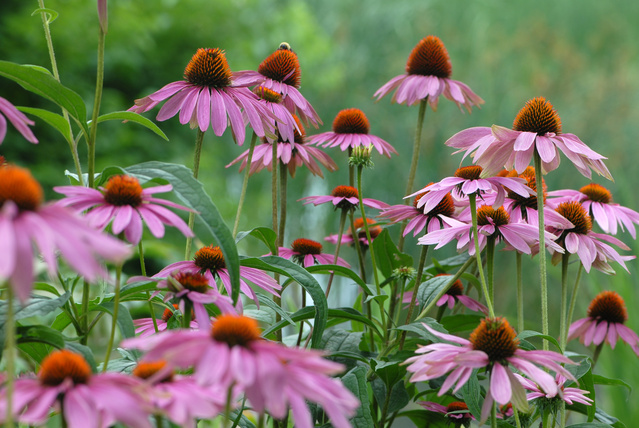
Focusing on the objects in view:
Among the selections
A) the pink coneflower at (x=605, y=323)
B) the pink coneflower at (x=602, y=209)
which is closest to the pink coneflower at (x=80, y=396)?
the pink coneflower at (x=602, y=209)

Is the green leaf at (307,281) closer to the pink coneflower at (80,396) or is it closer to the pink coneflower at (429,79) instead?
the pink coneflower at (80,396)

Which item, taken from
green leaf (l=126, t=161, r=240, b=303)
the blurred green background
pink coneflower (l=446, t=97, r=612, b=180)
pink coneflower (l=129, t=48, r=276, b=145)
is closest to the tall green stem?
pink coneflower (l=446, t=97, r=612, b=180)

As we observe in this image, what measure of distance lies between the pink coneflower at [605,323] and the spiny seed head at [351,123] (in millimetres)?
396

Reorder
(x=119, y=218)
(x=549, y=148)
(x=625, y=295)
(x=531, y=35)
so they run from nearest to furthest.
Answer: (x=119, y=218) < (x=549, y=148) < (x=625, y=295) < (x=531, y=35)

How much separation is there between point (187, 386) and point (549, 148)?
1.44 ft

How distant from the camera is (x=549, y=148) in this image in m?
0.64

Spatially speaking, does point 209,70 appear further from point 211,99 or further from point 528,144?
point 528,144

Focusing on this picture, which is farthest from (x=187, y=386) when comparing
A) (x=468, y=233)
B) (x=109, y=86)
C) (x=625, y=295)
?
(x=109, y=86)

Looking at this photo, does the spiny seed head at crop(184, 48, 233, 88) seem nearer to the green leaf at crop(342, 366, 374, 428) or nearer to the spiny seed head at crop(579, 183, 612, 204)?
the green leaf at crop(342, 366, 374, 428)

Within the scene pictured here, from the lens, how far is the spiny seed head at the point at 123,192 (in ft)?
1.44

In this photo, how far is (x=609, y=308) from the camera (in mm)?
912

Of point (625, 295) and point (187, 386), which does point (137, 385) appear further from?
point (625, 295)

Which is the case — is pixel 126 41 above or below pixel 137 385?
above

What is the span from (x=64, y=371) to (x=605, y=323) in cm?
78
